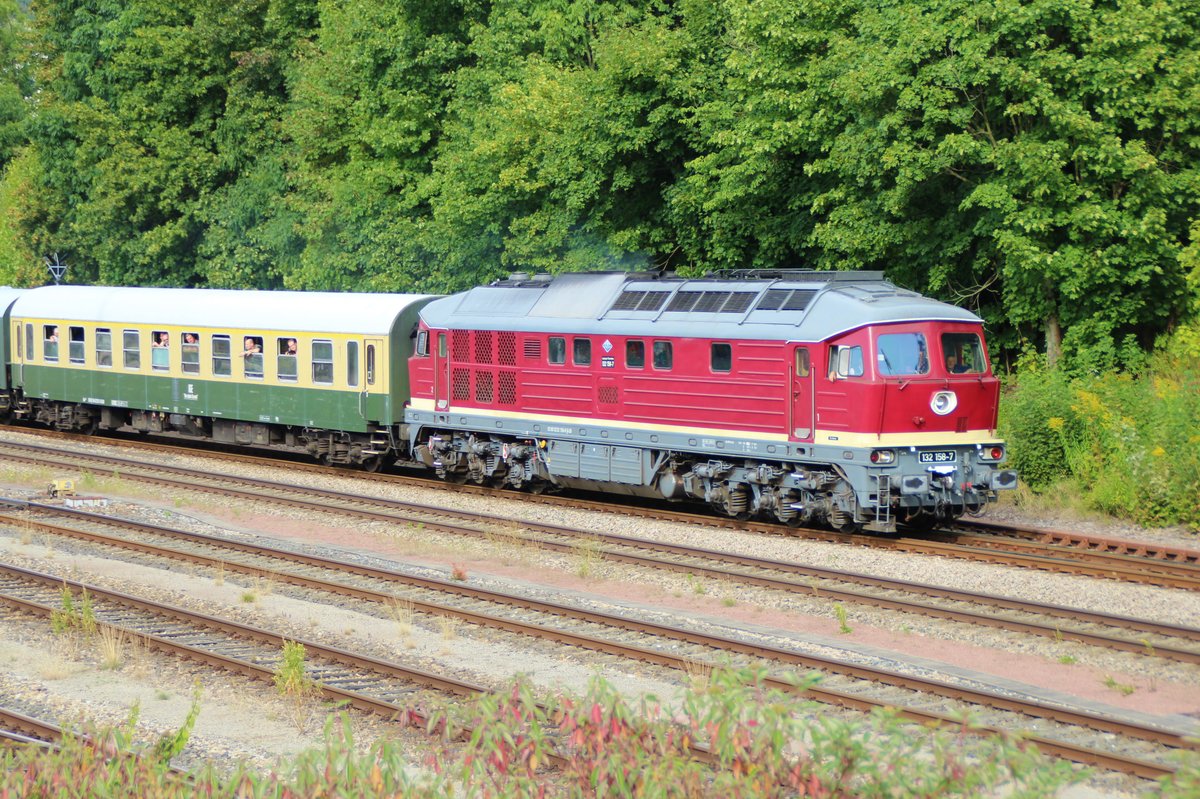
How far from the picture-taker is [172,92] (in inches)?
1881

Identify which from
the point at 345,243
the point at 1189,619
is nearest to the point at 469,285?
the point at 345,243

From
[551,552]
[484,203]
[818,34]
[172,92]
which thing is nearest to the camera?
[551,552]

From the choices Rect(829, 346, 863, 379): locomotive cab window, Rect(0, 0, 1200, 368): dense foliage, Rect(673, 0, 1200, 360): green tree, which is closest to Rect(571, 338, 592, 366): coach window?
Rect(829, 346, 863, 379): locomotive cab window

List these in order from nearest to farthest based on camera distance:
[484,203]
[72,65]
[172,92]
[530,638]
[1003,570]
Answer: [530,638] < [1003,570] < [484,203] < [172,92] < [72,65]

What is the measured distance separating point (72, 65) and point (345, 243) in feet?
67.4

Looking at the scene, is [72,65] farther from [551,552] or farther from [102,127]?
[551,552]

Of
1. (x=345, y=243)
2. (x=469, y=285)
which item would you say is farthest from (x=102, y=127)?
(x=469, y=285)

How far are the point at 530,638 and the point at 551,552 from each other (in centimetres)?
476

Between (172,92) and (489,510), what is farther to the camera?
(172,92)

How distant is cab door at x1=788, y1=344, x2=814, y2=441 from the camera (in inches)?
746

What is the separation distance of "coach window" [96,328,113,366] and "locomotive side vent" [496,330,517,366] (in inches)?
526

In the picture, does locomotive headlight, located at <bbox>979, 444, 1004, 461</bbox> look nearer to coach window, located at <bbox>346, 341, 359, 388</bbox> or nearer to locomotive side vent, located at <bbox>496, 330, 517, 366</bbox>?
locomotive side vent, located at <bbox>496, 330, 517, 366</bbox>

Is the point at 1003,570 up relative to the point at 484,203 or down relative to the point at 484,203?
down

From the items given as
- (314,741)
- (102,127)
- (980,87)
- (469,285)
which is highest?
(102,127)
